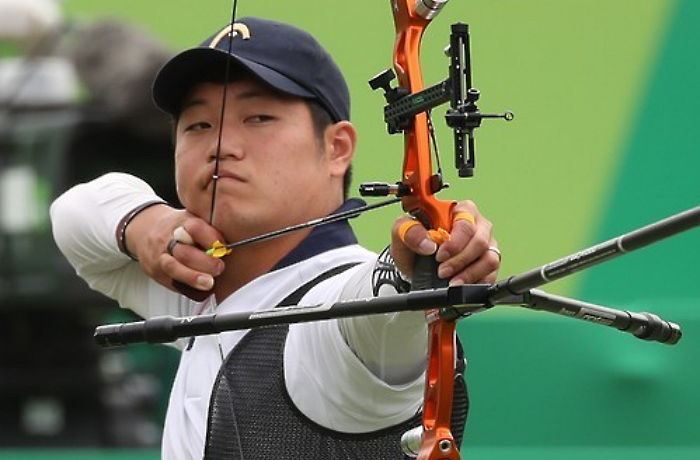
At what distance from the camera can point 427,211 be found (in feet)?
5.95

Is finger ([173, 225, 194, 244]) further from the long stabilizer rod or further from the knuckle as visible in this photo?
the knuckle

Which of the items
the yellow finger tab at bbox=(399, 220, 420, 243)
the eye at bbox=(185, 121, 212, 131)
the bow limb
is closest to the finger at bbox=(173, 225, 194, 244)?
the eye at bbox=(185, 121, 212, 131)

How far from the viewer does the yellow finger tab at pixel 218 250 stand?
6.91ft

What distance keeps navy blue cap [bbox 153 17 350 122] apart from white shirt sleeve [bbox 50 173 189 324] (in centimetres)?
21

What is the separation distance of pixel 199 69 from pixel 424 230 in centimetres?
55

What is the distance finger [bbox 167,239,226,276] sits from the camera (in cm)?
212

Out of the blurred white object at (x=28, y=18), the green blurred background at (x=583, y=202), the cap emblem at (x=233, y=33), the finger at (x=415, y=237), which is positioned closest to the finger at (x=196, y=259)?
the cap emblem at (x=233, y=33)

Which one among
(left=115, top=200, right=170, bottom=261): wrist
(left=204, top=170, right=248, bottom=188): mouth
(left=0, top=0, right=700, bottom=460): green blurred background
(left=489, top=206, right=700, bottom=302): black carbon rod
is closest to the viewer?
(left=489, top=206, right=700, bottom=302): black carbon rod

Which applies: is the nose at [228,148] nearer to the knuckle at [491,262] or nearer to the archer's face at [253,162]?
the archer's face at [253,162]

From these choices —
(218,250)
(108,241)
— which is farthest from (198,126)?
(108,241)

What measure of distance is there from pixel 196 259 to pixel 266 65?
246 mm

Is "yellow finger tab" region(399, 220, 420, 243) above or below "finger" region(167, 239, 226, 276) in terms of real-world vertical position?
Result: above

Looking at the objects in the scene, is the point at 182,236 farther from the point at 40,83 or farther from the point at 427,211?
the point at 40,83

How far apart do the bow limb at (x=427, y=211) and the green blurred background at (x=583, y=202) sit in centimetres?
125
